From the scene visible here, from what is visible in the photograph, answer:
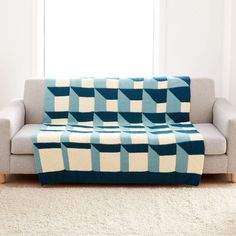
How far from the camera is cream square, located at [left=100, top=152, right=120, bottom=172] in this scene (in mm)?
4234

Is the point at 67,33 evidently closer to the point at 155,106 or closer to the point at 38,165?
the point at 155,106

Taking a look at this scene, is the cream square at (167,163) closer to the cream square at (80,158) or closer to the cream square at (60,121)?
the cream square at (80,158)

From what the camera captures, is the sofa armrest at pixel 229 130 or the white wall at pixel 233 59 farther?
the white wall at pixel 233 59

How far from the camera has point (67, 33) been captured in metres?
5.74

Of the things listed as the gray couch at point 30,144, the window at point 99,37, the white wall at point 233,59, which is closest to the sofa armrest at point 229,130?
the gray couch at point 30,144

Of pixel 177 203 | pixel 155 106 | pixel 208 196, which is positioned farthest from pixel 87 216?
pixel 155 106

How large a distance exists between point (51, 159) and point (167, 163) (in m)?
0.87

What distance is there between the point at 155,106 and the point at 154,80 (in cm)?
23

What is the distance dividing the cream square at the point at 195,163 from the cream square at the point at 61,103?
1191 mm

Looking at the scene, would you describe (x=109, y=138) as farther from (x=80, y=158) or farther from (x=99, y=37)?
(x=99, y=37)

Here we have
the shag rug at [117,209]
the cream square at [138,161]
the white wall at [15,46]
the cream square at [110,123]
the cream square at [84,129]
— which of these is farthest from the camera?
the white wall at [15,46]

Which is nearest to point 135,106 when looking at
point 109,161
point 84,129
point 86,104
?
point 86,104

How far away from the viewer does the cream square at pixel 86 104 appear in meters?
4.80

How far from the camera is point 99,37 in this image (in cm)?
576
